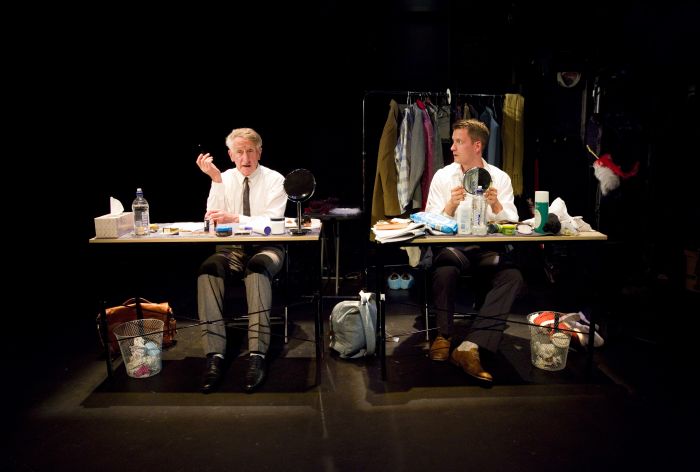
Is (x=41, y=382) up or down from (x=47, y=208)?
down

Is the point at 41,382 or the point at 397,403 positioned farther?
the point at 41,382

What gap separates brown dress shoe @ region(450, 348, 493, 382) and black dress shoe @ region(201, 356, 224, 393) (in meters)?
1.28

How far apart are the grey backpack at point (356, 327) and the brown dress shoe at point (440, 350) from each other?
344 millimetres

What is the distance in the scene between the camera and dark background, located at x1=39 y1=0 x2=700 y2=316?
4117 mm

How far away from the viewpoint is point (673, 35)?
4180 mm

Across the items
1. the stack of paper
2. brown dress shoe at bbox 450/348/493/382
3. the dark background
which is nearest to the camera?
the stack of paper

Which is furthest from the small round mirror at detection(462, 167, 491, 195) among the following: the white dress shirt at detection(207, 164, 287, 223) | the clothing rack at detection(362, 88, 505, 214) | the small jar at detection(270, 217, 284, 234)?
the clothing rack at detection(362, 88, 505, 214)

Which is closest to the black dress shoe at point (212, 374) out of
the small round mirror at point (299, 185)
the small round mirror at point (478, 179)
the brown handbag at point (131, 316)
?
the brown handbag at point (131, 316)

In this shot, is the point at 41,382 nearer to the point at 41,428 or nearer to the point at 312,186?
the point at 41,428

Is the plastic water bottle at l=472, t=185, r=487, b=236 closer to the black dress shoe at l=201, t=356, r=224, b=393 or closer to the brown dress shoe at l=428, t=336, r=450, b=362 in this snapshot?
the brown dress shoe at l=428, t=336, r=450, b=362

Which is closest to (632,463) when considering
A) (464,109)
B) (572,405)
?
(572,405)

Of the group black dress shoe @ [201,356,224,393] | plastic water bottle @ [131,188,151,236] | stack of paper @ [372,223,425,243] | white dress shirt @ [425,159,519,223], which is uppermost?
white dress shirt @ [425,159,519,223]

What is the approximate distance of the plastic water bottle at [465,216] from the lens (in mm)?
2715

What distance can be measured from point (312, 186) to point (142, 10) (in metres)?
2.74
